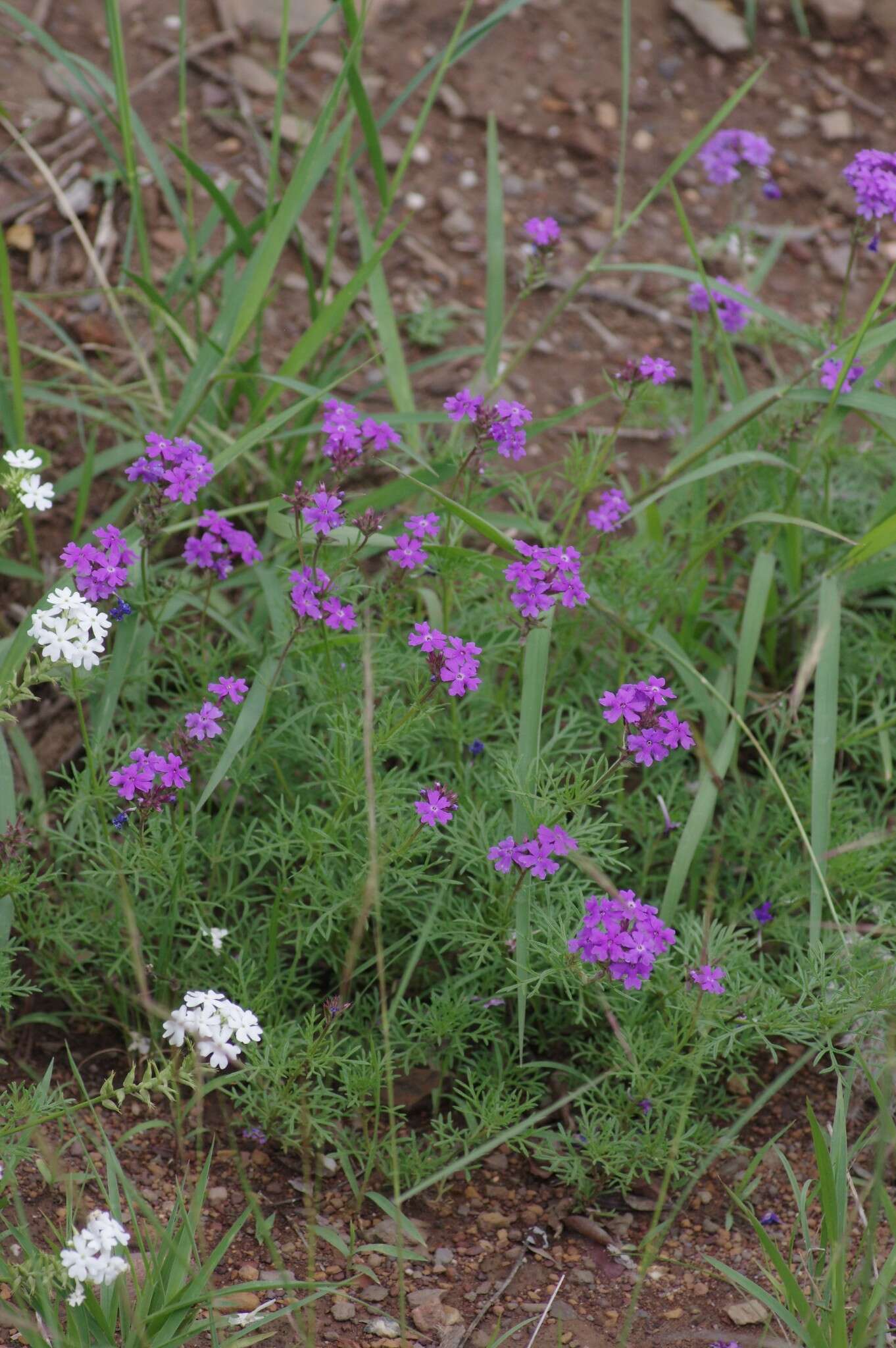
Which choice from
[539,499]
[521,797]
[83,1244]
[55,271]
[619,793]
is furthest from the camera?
[55,271]

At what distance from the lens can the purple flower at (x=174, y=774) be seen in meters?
2.46

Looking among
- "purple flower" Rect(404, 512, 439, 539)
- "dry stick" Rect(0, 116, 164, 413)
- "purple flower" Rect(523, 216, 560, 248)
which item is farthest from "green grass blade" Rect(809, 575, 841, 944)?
"dry stick" Rect(0, 116, 164, 413)

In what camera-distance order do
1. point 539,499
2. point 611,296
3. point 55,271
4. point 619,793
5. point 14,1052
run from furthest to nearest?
point 611,296
point 55,271
point 539,499
point 619,793
point 14,1052

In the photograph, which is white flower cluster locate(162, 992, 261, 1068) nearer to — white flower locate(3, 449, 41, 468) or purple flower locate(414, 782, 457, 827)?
purple flower locate(414, 782, 457, 827)

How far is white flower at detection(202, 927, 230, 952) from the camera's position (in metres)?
2.53

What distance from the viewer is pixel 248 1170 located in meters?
2.72

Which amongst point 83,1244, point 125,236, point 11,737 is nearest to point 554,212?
point 125,236

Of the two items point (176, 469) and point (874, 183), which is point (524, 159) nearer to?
point (874, 183)

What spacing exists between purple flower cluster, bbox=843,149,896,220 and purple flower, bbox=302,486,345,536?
1.55 meters

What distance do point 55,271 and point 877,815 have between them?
10.1 feet

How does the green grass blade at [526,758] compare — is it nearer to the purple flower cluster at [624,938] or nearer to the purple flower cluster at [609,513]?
Result: the purple flower cluster at [624,938]

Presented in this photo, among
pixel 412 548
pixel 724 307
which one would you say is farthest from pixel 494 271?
pixel 412 548

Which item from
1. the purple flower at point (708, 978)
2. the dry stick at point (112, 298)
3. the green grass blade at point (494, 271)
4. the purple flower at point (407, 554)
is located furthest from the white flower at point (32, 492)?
the purple flower at point (708, 978)

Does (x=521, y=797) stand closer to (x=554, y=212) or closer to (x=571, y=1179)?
(x=571, y=1179)
